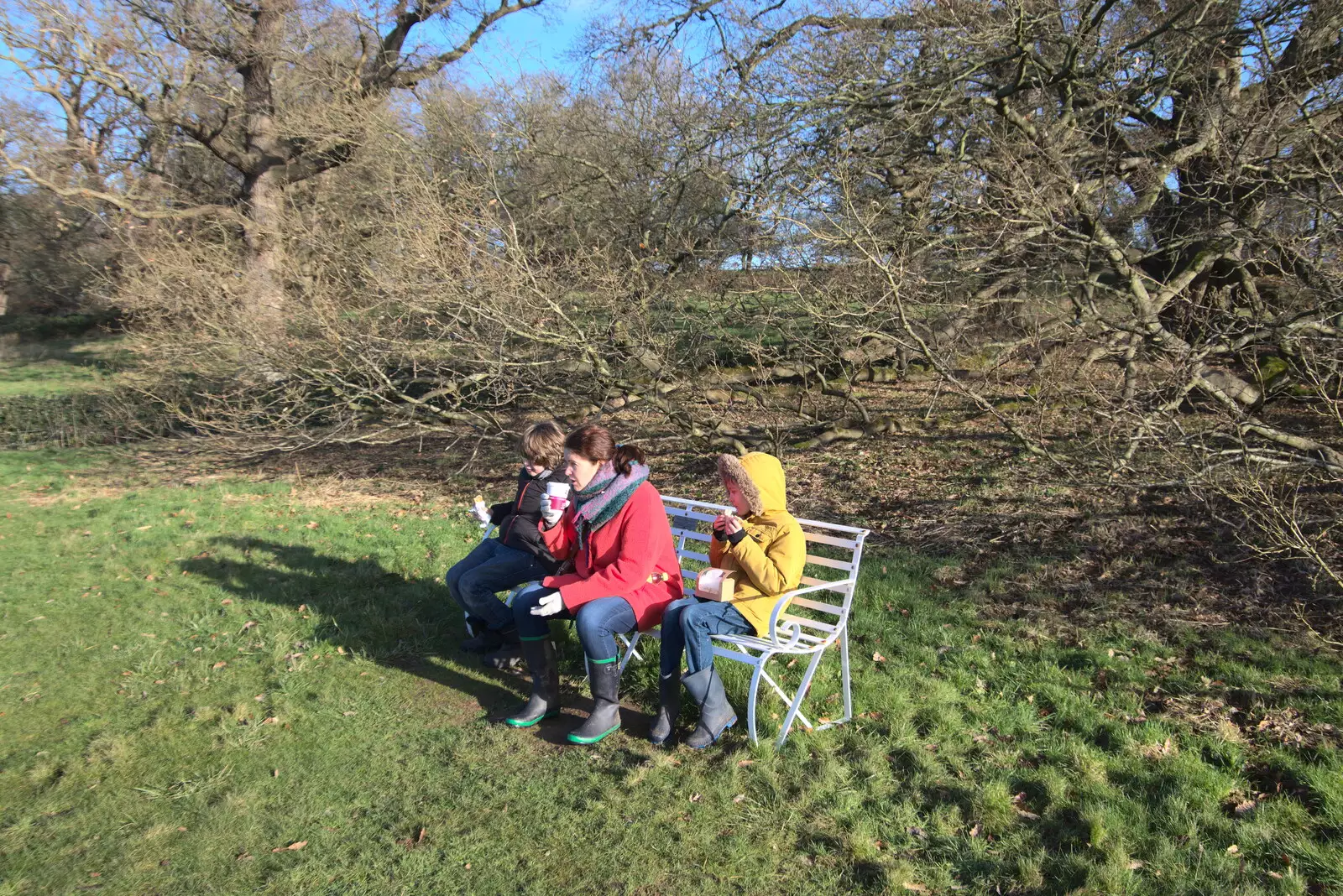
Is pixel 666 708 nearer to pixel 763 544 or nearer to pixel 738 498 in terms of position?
pixel 763 544

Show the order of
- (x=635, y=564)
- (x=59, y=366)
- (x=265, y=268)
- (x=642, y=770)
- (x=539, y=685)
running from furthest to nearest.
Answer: (x=59, y=366), (x=265, y=268), (x=539, y=685), (x=635, y=564), (x=642, y=770)

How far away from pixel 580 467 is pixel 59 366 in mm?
22621

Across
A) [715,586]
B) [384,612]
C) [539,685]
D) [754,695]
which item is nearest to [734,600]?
[715,586]

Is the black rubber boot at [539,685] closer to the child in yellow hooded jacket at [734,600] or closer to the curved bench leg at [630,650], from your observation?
the curved bench leg at [630,650]

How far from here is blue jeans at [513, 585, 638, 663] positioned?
3936mm

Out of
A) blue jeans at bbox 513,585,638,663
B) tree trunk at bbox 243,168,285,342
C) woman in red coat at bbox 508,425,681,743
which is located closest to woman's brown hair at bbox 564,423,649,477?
woman in red coat at bbox 508,425,681,743

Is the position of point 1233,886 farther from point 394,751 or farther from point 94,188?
point 94,188

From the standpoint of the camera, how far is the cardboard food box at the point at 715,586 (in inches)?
153

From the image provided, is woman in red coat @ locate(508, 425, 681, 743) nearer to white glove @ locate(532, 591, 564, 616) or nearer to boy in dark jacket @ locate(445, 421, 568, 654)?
white glove @ locate(532, 591, 564, 616)

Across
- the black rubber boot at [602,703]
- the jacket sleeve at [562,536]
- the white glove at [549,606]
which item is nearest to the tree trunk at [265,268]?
the jacket sleeve at [562,536]

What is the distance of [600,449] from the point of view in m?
4.18

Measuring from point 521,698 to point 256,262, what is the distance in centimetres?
902

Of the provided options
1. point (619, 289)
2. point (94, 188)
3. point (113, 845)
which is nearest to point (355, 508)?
point (619, 289)

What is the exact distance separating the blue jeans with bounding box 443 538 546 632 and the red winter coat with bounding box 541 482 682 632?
619 millimetres
